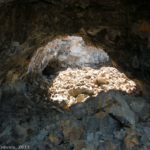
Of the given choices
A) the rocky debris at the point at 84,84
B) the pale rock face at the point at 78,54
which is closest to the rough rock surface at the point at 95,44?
the rocky debris at the point at 84,84

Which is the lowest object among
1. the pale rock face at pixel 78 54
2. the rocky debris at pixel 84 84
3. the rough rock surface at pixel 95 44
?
the pale rock face at pixel 78 54

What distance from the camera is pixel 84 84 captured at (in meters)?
10.7

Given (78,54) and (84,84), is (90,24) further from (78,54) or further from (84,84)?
(78,54)

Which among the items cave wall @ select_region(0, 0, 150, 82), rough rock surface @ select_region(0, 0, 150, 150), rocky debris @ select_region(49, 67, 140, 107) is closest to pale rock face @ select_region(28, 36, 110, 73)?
rocky debris @ select_region(49, 67, 140, 107)

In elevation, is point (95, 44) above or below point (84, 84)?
above

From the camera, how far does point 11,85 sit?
27.1ft

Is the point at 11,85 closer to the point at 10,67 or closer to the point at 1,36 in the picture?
the point at 10,67

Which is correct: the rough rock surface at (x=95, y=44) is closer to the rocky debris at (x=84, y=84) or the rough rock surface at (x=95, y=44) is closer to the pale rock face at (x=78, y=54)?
the rocky debris at (x=84, y=84)

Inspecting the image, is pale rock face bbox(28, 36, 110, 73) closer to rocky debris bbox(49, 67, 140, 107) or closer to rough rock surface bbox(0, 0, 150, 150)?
rocky debris bbox(49, 67, 140, 107)

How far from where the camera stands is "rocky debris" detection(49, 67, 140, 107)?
909 cm

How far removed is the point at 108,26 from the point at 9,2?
81.0 inches

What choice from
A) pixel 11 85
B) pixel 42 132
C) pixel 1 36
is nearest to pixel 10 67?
pixel 11 85

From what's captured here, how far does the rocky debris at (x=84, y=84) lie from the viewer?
29.8 feet

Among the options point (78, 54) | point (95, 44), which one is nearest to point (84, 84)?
point (95, 44)
